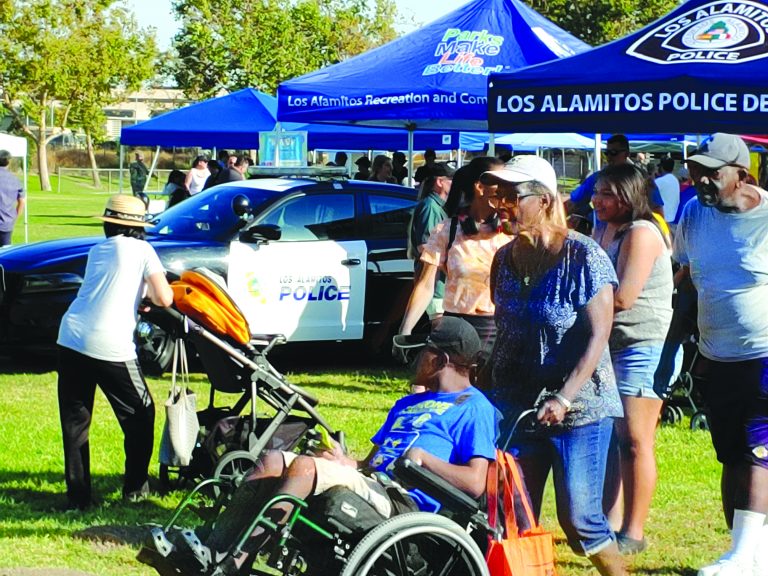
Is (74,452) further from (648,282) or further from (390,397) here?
(390,397)

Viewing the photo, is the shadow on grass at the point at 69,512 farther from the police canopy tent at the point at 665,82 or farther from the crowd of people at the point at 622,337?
the police canopy tent at the point at 665,82

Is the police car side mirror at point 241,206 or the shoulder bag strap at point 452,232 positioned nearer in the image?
the shoulder bag strap at point 452,232

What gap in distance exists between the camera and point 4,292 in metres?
10.9

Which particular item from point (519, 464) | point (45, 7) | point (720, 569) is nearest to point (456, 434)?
point (519, 464)

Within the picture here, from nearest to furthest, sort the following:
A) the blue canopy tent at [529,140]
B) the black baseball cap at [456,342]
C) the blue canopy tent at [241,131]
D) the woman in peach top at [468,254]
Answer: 1. the black baseball cap at [456,342]
2. the woman in peach top at [468,254]
3. the blue canopy tent at [241,131]
4. the blue canopy tent at [529,140]

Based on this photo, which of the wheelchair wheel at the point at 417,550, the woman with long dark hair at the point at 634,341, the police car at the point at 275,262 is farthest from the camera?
the police car at the point at 275,262

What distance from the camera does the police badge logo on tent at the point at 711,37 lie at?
7.11 m

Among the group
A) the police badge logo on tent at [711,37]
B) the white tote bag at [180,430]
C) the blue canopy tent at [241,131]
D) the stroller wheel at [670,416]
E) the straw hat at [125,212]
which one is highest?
the police badge logo on tent at [711,37]

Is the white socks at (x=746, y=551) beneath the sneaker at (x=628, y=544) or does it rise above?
above

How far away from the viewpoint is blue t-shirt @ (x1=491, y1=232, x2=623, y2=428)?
16.2 feet

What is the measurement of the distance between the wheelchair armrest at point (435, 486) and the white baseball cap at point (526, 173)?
117cm

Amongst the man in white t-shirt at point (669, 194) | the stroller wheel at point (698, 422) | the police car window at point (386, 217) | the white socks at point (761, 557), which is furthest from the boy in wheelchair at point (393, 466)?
the man in white t-shirt at point (669, 194)

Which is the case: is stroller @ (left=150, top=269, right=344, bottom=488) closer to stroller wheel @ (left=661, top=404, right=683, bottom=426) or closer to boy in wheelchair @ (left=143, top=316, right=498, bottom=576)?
boy in wheelchair @ (left=143, top=316, right=498, bottom=576)

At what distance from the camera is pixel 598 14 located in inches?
1949
